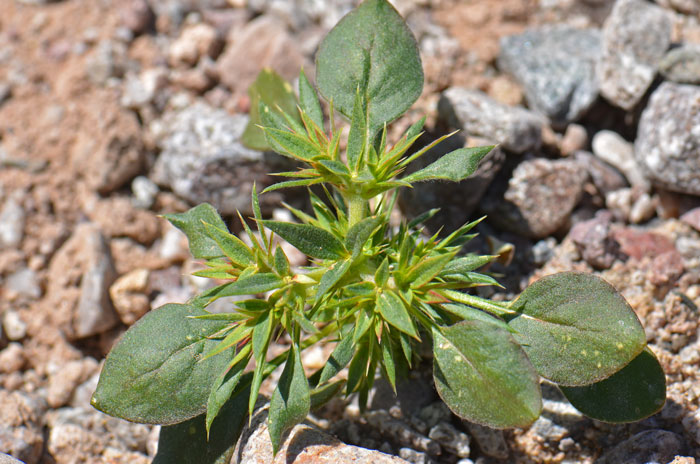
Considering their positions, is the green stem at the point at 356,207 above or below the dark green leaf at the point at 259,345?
above

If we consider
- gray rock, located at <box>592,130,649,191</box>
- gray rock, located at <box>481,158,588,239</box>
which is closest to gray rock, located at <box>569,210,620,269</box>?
gray rock, located at <box>481,158,588,239</box>

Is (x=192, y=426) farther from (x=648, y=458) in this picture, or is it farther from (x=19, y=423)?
(x=648, y=458)

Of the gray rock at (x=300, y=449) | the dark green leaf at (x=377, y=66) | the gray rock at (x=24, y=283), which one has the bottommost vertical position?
the gray rock at (x=24, y=283)

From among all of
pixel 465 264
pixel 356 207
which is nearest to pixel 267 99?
pixel 356 207

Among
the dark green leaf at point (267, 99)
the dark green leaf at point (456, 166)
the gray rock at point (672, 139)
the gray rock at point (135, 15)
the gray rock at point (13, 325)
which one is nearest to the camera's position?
the dark green leaf at point (456, 166)

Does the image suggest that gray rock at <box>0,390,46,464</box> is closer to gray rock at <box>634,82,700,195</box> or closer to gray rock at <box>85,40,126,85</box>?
gray rock at <box>85,40,126,85</box>

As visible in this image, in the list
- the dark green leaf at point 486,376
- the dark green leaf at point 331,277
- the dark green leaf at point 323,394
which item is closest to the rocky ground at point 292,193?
the dark green leaf at point 323,394

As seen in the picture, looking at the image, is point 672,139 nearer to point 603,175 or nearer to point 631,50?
point 603,175

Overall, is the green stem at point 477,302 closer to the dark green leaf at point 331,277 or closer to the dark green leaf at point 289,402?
the dark green leaf at point 331,277
